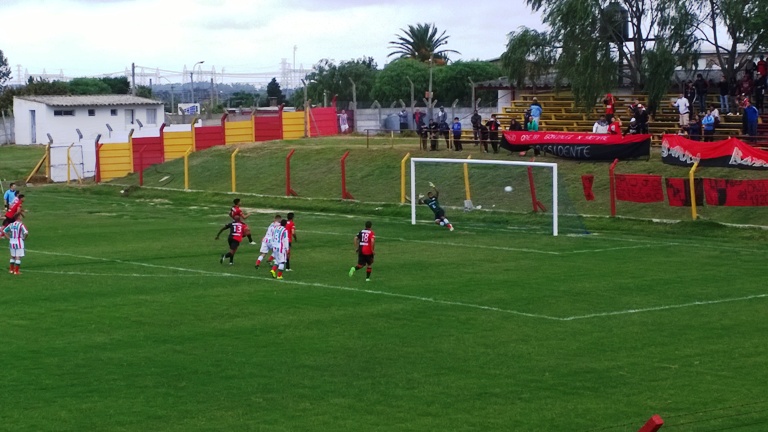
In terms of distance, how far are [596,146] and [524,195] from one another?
5.36 m

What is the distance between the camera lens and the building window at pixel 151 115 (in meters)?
91.9

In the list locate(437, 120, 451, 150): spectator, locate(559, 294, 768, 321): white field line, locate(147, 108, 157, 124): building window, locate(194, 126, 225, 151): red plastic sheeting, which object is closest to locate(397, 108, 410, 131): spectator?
locate(194, 126, 225, 151): red plastic sheeting

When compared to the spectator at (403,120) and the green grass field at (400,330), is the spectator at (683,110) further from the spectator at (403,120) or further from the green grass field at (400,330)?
the spectator at (403,120)

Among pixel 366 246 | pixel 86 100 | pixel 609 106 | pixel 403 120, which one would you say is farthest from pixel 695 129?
pixel 86 100

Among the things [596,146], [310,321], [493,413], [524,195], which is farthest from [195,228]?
[493,413]

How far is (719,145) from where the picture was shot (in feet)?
139

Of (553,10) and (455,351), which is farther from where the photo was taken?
(553,10)

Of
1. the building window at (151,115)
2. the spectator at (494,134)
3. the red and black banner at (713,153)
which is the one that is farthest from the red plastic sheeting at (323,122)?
the red and black banner at (713,153)

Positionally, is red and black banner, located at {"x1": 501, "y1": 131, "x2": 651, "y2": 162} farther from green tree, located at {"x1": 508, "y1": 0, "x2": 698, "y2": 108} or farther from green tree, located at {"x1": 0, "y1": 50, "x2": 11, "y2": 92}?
green tree, located at {"x1": 0, "y1": 50, "x2": 11, "y2": 92}

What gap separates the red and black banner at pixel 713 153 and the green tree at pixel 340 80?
69894 millimetres

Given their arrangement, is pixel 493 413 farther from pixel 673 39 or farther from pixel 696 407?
pixel 673 39

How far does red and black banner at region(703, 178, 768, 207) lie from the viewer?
39.0 meters

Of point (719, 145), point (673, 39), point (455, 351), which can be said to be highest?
point (673, 39)

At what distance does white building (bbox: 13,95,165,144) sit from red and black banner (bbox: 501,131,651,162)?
137ft
